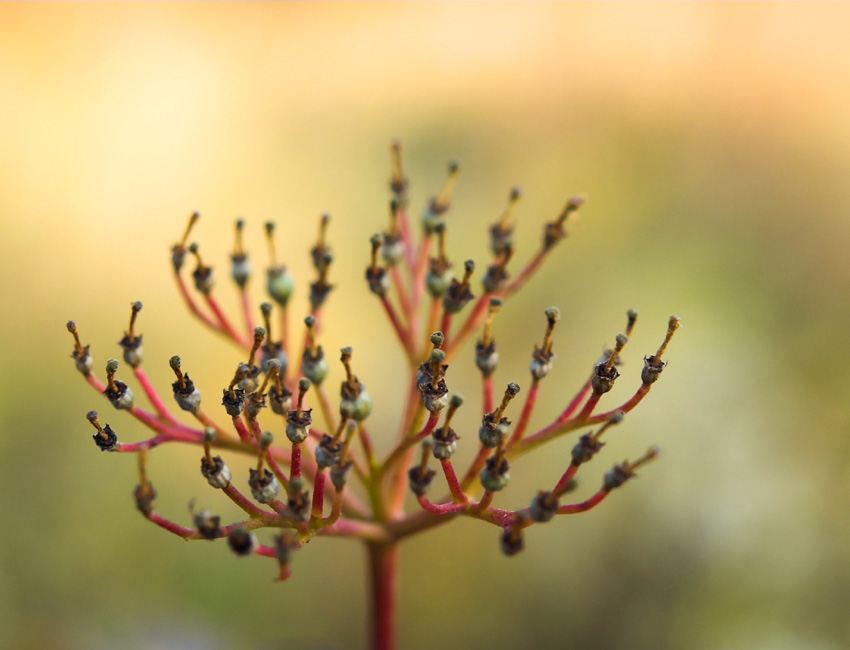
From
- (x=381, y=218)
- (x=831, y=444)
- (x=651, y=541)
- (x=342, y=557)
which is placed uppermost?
(x=381, y=218)

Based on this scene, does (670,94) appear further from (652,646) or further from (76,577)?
(76,577)

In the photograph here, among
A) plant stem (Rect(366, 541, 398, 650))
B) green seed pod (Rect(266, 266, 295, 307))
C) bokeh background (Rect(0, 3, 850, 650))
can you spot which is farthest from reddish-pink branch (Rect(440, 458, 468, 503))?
bokeh background (Rect(0, 3, 850, 650))

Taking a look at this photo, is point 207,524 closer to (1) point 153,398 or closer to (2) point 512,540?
(1) point 153,398

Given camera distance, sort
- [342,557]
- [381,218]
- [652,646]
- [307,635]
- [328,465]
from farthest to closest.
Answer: [381,218], [342,557], [307,635], [652,646], [328,465]

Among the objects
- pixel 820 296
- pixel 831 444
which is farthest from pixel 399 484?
pixel 820 296

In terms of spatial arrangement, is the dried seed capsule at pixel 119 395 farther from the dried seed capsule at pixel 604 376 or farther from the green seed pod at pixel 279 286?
the dried seed capsule at pixel 604 376

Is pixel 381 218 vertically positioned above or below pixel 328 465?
above

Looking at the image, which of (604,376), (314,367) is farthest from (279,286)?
(604,376)
